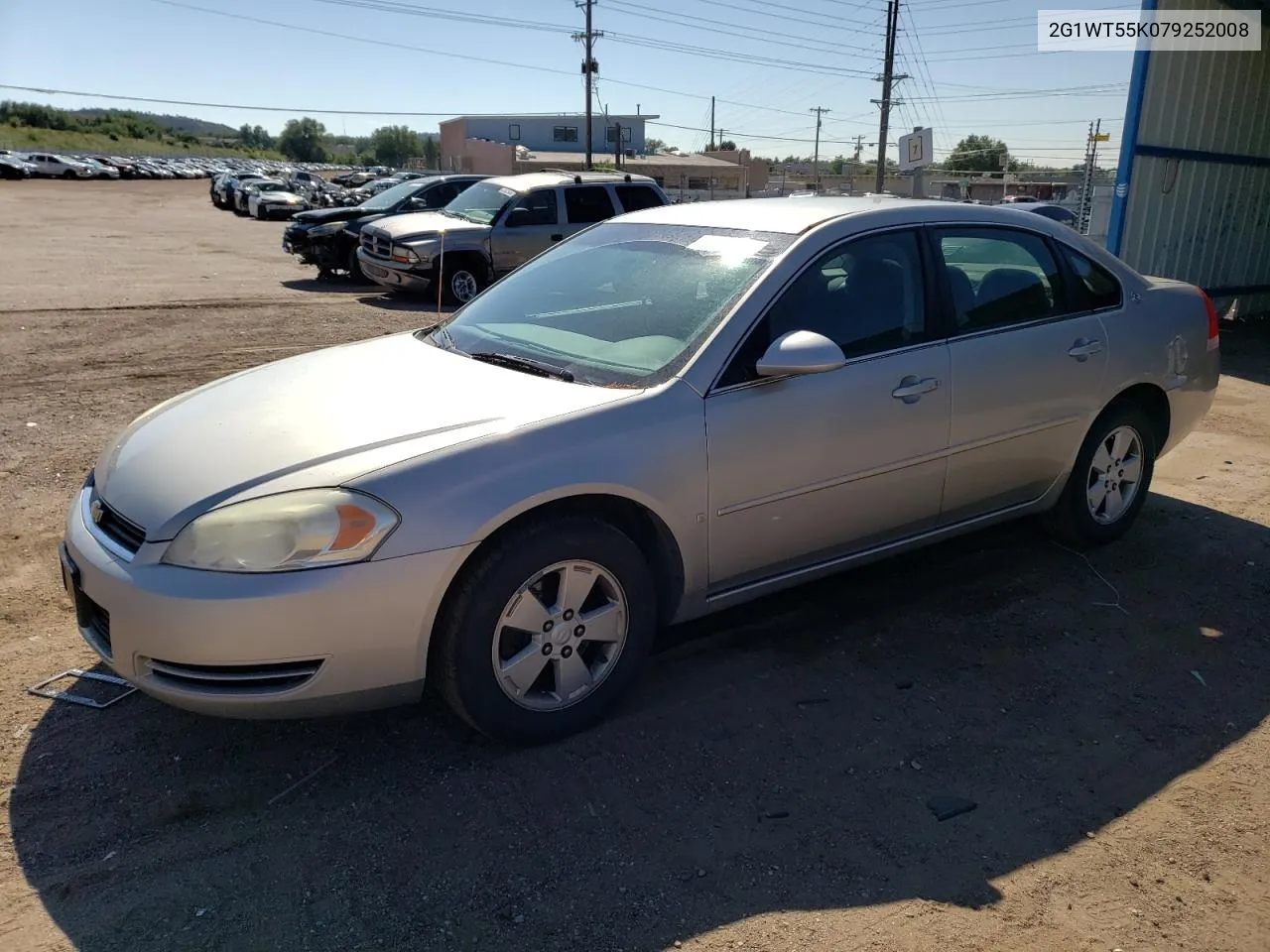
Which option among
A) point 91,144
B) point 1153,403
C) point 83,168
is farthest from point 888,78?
point 91,144

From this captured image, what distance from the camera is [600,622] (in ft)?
10.6

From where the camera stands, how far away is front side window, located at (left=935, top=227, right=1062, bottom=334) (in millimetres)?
4203

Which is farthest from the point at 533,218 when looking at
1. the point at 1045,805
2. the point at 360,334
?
the point at 1045,805

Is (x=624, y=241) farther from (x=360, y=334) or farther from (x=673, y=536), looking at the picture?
(x=360, y=334)

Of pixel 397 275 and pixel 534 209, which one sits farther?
pixel 534 209

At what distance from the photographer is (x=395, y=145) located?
138 metres

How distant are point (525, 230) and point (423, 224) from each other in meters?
1.61

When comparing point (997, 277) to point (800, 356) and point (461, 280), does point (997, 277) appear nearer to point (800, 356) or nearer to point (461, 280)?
point (800, 356)

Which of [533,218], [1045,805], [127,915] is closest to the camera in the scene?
[127,915]

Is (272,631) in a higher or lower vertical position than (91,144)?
lower

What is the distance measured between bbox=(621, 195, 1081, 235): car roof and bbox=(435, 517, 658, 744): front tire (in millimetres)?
1576

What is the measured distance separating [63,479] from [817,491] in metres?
4.41

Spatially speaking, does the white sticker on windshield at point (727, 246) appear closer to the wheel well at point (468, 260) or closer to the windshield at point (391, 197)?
the wheel well at point (468, 260)

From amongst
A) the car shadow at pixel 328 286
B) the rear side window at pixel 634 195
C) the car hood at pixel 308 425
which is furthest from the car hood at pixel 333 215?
the car hood at pixel 308 425
